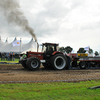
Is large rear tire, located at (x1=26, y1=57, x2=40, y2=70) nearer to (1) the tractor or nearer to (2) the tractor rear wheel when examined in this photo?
(1) the tractor

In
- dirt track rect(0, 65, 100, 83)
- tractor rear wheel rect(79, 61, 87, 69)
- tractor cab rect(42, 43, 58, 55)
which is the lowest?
dirt track rect(0, 65, 100, 83)

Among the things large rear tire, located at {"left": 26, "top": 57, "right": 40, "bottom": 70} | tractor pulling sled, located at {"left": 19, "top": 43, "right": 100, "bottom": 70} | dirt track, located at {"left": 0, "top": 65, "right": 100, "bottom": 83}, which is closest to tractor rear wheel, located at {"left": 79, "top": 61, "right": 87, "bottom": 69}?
tractor pulling sled, located at {"left": 19, "top": 43, "right": 100, "bottom": 70}

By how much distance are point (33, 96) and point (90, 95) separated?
184 cm

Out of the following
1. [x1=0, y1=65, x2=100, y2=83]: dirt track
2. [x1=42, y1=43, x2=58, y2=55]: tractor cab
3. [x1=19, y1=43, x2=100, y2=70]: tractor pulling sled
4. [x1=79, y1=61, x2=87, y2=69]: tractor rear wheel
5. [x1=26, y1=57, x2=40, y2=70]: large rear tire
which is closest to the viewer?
[x1=0, y1=65, x2=100, y2=83]: dirt track

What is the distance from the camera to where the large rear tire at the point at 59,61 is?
11.1 meters

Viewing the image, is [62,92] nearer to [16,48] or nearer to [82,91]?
[82,91]

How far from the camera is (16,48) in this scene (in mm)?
39562

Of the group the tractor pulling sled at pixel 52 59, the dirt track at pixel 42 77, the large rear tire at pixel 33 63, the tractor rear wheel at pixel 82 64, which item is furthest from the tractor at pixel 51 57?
the dirt track at pixel 42 77

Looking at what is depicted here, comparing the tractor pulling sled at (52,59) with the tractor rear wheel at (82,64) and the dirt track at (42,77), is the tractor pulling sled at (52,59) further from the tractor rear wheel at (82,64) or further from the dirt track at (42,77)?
the dirt track at (42,77)

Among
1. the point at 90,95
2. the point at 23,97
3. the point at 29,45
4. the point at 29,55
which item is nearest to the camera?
the point at 23,97

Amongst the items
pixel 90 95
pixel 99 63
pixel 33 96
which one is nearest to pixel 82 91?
pixel 90 95

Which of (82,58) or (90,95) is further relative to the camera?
(82,58)

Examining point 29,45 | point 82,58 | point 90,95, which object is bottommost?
point 90,95

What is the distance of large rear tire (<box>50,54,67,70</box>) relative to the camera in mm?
11102
